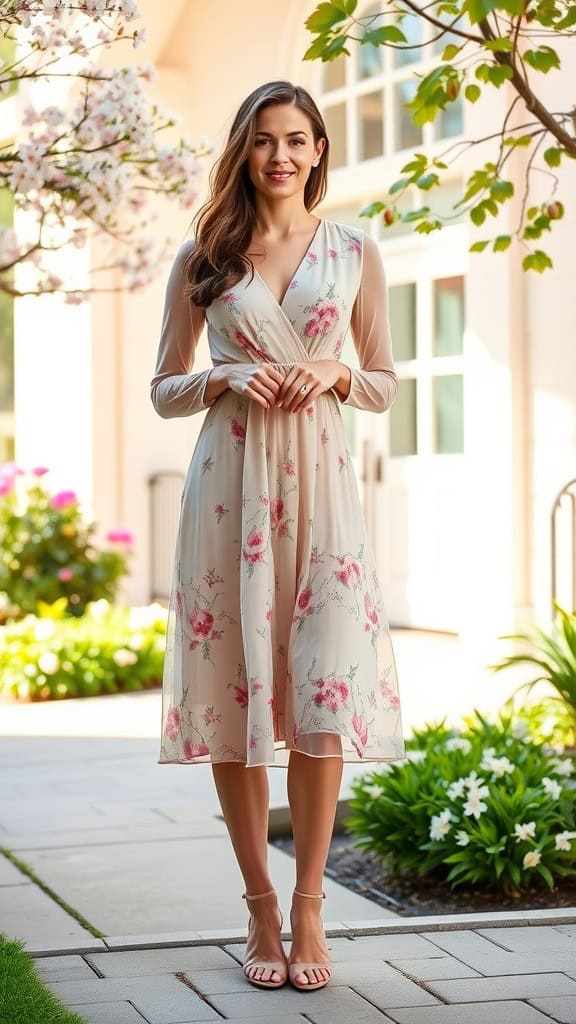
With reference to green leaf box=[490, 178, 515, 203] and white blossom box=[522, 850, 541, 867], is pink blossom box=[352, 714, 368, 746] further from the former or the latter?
green leaf box=[490, 178, 515, 203]

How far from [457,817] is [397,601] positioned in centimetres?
519

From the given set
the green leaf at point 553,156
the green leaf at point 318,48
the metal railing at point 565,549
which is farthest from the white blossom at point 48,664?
the green leaf at point 318,48

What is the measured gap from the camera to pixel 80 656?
7023 millimetres

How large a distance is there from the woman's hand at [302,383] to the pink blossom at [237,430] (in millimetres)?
86

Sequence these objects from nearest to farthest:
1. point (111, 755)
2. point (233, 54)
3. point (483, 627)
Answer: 1. point (111, 755)
2. point (483, 627)
3. point (233, 54)

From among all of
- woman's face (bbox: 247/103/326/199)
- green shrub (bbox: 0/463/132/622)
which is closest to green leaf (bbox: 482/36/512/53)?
woman's face (bbox: 247/103/326/199)

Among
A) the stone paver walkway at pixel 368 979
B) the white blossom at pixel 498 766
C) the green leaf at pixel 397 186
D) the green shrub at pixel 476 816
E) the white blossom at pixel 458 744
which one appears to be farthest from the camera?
the white blossom at pixel 458 744

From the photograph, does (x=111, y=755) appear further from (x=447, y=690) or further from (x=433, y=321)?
(x=433, y=321)

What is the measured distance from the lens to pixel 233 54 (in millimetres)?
9578

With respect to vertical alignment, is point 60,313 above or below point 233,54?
below

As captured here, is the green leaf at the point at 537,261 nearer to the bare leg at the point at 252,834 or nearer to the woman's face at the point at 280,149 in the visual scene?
the woman's face at the point at 280,149

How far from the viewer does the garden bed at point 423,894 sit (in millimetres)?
3469

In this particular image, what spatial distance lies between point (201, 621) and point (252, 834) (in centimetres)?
42

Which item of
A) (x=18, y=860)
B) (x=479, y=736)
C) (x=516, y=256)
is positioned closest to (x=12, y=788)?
(x=18, y=860)
